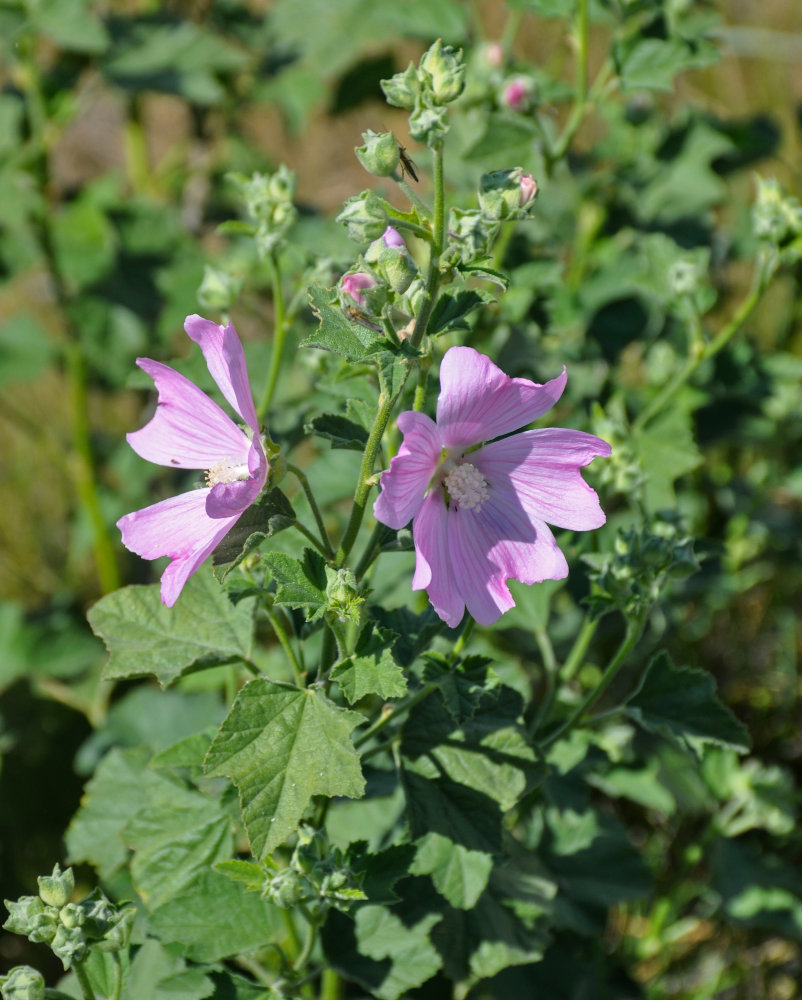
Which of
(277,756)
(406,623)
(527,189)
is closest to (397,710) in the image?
(406,623)

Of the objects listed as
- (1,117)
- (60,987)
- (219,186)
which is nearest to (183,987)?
(60,987)

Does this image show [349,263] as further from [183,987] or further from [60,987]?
[60,987]

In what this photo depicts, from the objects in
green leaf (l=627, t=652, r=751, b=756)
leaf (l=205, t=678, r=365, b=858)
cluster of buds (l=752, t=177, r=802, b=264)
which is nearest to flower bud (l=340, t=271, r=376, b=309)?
leaf (l=205, t=678, r=365, b=858)

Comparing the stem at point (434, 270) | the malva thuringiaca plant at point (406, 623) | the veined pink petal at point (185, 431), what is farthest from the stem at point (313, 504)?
A: the stem at point (434, 270)

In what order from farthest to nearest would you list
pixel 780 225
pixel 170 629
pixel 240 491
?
pixel 780 225 → pixel 170 629 → pixel 240 491

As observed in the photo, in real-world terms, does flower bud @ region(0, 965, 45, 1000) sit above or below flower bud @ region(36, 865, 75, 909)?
below

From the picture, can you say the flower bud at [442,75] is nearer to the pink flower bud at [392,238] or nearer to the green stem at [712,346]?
the pink flower bud at [392,238]

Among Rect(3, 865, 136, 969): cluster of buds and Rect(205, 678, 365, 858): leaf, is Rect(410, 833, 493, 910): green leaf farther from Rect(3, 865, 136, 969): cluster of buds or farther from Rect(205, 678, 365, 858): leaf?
Rect(3, 865, 136, 969): cluster of buds

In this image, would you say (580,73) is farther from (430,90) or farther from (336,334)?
(336,334)
